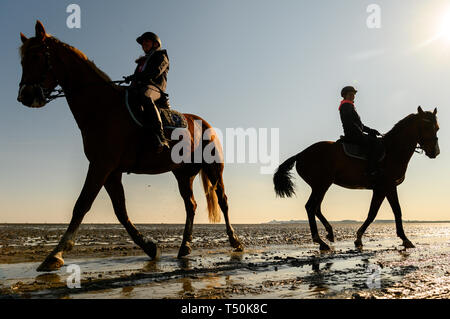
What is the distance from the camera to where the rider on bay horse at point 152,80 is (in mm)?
6082

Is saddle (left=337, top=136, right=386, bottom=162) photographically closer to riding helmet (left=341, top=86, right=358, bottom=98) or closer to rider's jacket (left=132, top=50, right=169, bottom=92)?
riding helmet (left=341, top=86, right=358, bottom=98)

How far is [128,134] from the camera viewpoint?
580 centimetres

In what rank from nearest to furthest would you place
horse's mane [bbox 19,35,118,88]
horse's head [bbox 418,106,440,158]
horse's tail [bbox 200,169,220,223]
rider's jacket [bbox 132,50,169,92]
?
horse's mane [bbox 19,35,118,88]
rider's jacket [bbox 132,50,169,92]
horse's tail [bbox 200,169,220,223]
horse's head [bbox 418,106,440,158]

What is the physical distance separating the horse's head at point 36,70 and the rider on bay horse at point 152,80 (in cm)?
138

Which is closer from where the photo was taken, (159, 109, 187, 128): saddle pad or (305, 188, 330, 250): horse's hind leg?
(159, 109, 187, 128): saddle pad

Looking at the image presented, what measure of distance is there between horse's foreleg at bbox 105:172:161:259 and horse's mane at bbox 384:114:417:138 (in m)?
7.39

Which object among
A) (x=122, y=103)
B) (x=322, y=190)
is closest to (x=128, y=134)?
(x=122, y=103)

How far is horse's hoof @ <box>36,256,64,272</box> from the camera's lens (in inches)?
187


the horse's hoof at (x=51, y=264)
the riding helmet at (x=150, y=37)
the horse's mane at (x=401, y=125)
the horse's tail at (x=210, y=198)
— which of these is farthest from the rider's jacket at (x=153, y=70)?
the horse's mane at (x=401, y=125)

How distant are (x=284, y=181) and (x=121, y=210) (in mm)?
5459

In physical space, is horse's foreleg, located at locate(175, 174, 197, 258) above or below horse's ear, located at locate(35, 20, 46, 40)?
below

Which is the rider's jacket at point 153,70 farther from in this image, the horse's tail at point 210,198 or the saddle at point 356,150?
the saddle at point 356,150

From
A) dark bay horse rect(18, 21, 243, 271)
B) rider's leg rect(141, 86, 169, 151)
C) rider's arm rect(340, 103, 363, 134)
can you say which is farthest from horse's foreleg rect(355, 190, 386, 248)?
rider's leg rect(141, 86, 169, 151)
